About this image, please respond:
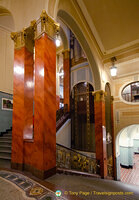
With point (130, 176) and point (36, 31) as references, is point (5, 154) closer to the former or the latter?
point (36, 31)

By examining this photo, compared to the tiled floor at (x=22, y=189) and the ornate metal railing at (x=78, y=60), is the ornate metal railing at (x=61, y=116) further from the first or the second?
the tiled floor at (x=22, y=189)

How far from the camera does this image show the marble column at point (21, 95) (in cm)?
307

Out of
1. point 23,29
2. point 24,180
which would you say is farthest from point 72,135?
point 23,29

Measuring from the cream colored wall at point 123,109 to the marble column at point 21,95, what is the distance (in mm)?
7663

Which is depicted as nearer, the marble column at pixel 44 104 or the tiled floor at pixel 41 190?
the tiled floor at pixel 41 190

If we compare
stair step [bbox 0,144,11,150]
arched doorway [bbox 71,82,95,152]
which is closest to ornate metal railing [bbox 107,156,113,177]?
arched doorway [bbox 71,82,95,152]

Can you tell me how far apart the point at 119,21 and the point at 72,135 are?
264 inches

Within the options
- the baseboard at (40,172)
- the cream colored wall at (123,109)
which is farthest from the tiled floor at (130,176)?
the baseboard at (40,172)

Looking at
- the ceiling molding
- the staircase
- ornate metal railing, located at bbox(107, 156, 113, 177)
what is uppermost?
the ceiling molding

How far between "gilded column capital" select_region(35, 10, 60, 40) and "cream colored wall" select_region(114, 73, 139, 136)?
7759mm

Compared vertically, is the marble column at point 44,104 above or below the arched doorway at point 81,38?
below

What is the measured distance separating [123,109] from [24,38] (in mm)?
8178

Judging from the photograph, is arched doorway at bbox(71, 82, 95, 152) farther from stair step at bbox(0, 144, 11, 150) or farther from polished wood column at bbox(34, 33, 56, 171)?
polished wood column at bbox(34, 33, 56, 171)

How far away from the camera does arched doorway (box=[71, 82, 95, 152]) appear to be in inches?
328
